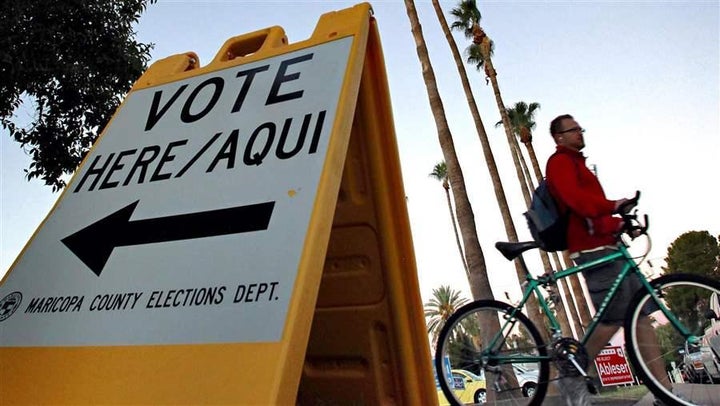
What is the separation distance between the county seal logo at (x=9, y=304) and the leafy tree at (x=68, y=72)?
552cm

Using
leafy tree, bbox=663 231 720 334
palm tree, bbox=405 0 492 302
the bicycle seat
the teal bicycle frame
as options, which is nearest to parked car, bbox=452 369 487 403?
the teal bicycle frame

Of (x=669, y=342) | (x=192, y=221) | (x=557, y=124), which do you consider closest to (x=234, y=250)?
(x=192, y=221)

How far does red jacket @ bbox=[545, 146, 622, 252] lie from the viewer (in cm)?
237

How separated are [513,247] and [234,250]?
189 cm

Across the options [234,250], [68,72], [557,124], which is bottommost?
[234,250]

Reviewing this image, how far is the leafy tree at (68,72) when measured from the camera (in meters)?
5.75

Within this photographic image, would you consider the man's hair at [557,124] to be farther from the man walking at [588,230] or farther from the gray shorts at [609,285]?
the gray shorts at [609,285]

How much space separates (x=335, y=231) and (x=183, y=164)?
27.7 inches

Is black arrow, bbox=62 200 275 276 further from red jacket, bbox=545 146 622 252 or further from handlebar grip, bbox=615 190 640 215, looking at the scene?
handlebar grip, bbox=615 190 640 215

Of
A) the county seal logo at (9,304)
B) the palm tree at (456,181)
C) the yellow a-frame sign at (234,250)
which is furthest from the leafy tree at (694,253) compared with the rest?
the county seal logo at (9,304)

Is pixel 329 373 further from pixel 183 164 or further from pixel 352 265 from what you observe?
pixel 183 164

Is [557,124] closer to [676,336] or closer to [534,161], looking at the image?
[676,336]

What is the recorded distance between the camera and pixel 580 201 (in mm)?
2375

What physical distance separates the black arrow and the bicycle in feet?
5.79
